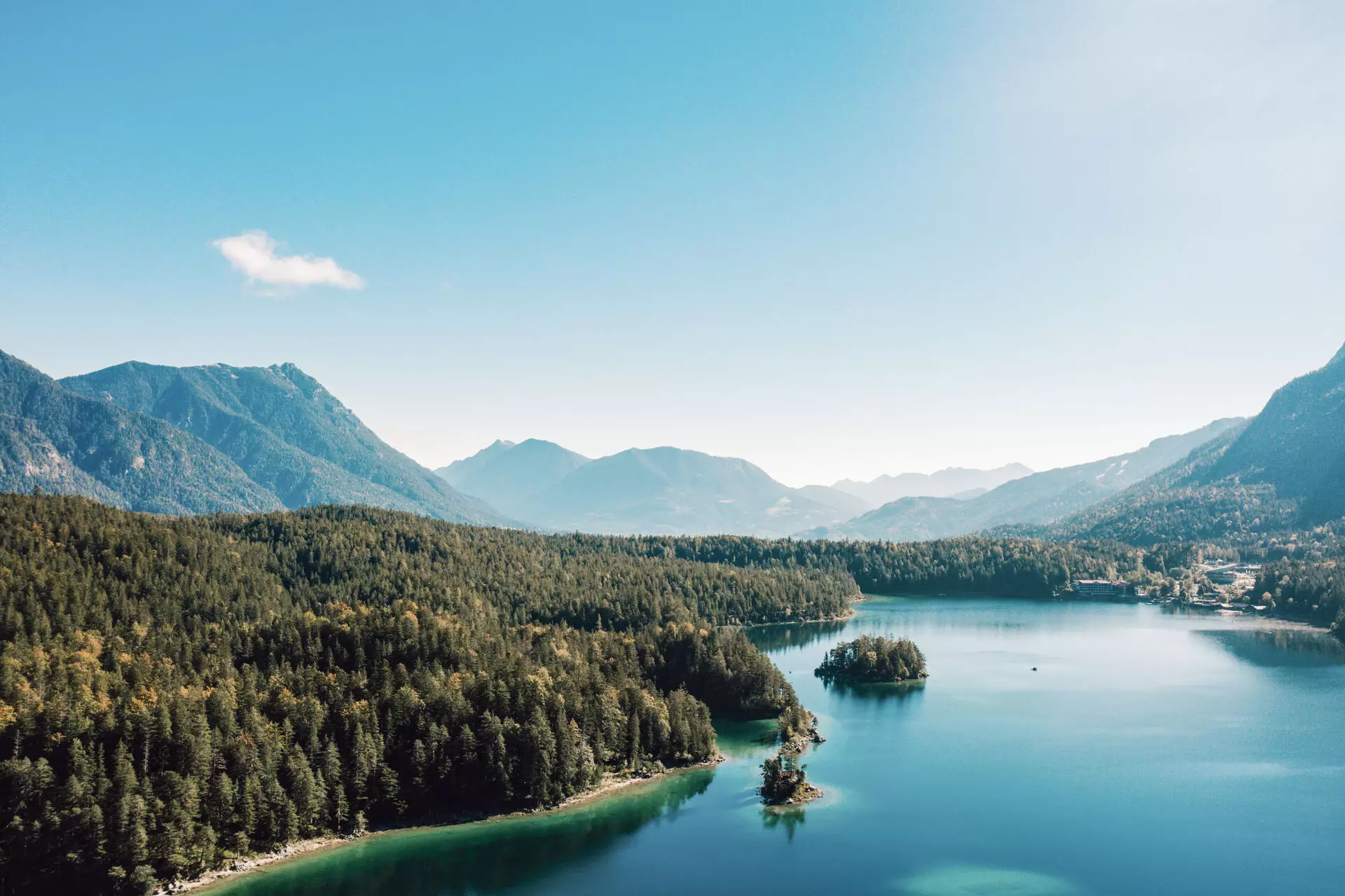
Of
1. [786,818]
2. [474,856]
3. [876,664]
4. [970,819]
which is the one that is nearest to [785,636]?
[876,664]

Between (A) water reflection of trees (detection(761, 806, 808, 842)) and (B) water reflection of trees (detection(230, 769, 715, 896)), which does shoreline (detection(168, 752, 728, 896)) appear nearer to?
(B) water reflection of trees (detection(230, 769, 715, 896))

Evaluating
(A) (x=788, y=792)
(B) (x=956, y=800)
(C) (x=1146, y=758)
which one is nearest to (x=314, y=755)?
(A) (x=788, y=792)

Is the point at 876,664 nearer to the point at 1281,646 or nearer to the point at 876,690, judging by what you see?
the point at 876,690

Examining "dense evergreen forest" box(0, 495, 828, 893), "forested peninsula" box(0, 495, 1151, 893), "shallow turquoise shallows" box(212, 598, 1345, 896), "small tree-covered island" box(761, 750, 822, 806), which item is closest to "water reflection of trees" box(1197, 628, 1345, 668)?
"shallow turquoise shallows" box(212, 598, 1345, 896)

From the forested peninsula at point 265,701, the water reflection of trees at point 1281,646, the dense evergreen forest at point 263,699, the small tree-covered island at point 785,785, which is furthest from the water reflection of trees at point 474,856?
the water reflection of trees at point 1281,646

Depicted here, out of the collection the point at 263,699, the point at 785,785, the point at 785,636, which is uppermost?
the point at 263,699

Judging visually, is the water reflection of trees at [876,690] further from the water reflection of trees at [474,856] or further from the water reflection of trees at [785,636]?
the water reflection of trees at [474,856]

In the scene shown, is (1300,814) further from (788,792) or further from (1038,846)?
(788,792)
